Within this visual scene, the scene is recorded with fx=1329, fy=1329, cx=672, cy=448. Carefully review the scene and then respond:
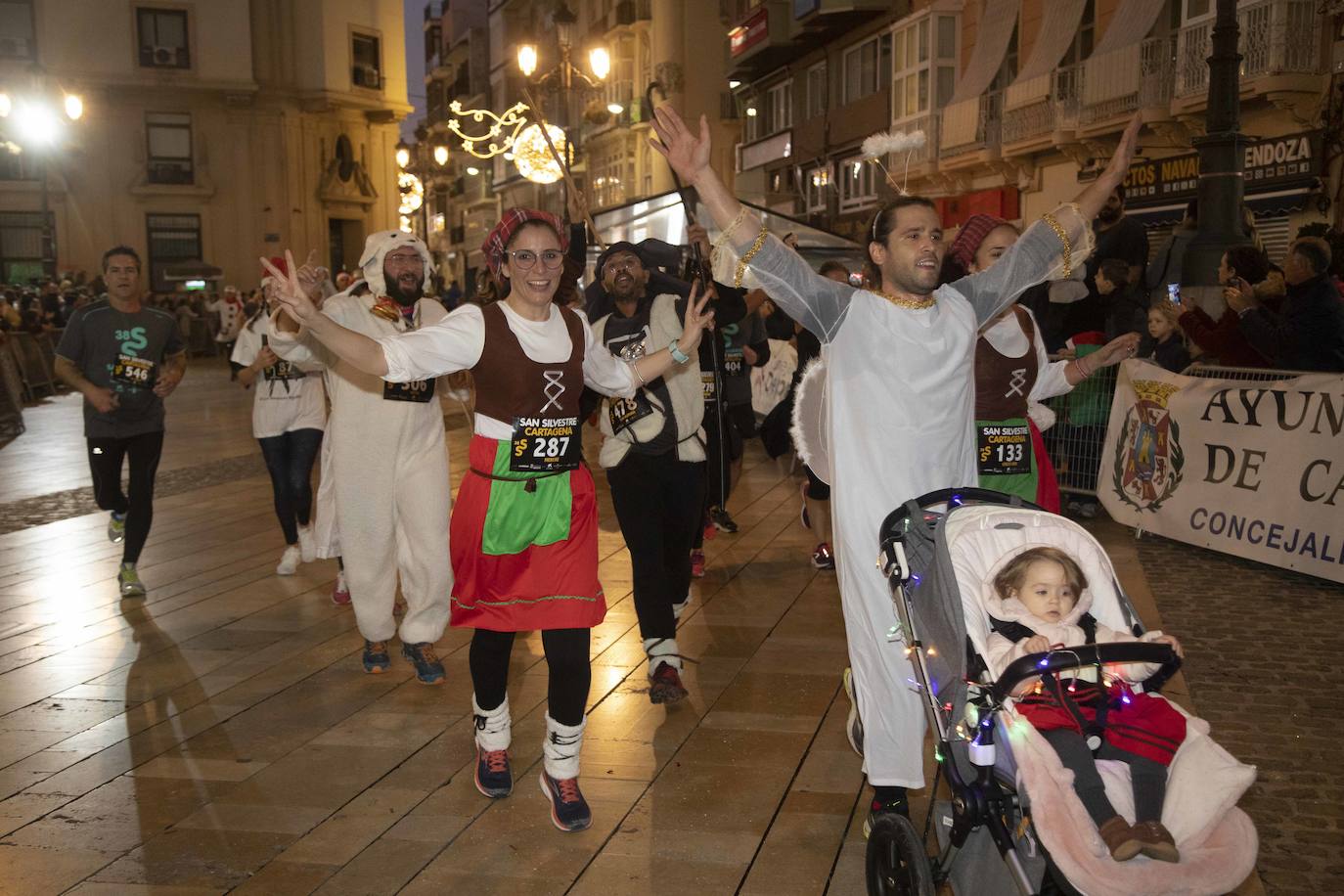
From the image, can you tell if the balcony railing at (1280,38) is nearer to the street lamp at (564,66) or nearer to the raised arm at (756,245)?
the street lamp at (564,66)

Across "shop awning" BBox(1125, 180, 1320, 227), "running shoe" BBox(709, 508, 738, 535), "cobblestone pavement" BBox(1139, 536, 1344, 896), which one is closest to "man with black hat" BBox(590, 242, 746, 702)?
"cobblestone pavement" BBox(1139, 536, 1344, 896)

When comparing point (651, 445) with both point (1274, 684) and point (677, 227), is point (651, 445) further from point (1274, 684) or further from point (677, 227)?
point (677, 227)

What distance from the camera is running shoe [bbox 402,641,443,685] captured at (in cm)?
625

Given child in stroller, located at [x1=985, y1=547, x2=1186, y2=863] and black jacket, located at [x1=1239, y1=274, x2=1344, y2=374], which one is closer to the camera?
child in stroller, located at [x1=985, y1=547, x2=1186, y2=863]

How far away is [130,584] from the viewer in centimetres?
820

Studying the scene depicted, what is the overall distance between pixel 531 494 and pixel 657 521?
1.69 m

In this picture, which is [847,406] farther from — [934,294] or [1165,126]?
[1165,126]

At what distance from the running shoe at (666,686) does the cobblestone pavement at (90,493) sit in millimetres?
7099

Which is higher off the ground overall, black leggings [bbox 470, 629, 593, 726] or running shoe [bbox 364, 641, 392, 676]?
black leggings [bbox 470, 629, 593, 726]

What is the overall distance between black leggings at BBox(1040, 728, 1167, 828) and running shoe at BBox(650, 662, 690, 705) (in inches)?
113

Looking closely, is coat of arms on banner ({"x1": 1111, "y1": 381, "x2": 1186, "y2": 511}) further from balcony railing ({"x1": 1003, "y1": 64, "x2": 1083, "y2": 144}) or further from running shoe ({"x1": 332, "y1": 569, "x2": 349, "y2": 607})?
balcony railing ({"x1": 1003, "y1": 64, "x2": 1083, "y2": 144})

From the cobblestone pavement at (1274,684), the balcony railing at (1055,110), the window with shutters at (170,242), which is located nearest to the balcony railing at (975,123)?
the balcony railing at (1055,110)

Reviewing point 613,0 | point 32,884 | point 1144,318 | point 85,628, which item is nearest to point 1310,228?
point 1144,318

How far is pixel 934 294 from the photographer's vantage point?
167 inches
